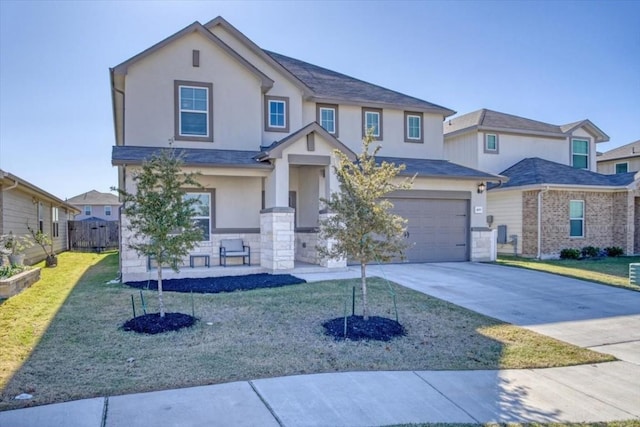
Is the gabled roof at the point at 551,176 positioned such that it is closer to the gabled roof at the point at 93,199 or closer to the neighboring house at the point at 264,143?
the neighboring house at the point at 264,143

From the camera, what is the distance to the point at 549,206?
18.0 meters

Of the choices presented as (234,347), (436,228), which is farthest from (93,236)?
(234,347)

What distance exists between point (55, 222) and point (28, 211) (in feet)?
19.7

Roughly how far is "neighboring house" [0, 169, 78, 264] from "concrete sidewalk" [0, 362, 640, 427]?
11.7 m

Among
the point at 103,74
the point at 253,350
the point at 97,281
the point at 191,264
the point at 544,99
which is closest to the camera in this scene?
the point at 253,350

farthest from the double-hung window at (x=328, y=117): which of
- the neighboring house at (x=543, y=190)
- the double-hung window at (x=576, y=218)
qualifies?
the double-hung window at (x=576, y=218)

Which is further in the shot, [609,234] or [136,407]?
[609,234]

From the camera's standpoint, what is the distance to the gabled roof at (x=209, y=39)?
1321cm

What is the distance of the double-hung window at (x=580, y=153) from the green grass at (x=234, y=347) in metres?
17.4

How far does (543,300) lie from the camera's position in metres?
9.52

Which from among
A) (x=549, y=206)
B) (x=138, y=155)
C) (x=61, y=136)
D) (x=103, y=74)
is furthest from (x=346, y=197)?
(x=61, y=136)

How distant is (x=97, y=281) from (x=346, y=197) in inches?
336

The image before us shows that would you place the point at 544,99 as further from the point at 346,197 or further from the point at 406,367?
the point at 406,367

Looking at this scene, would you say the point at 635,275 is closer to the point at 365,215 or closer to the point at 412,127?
the point at 365,215
